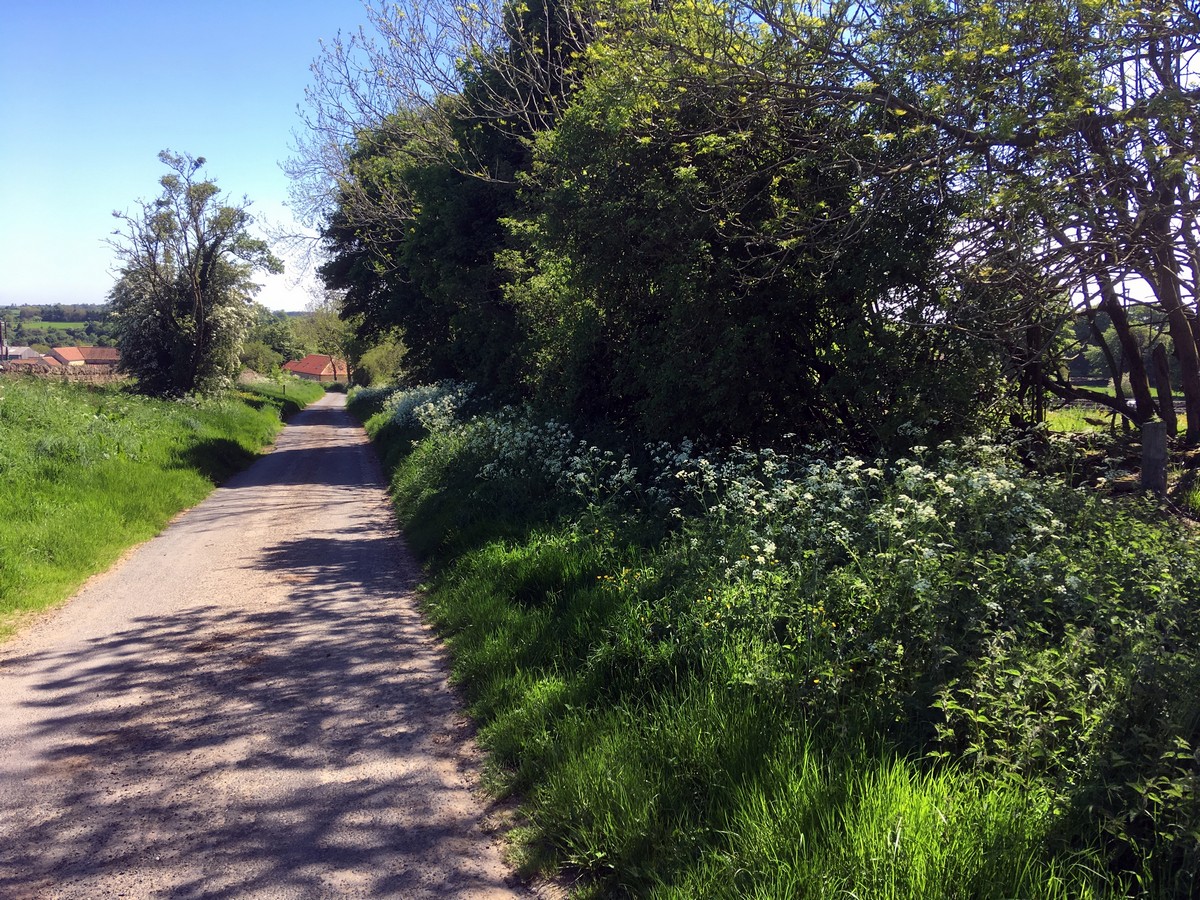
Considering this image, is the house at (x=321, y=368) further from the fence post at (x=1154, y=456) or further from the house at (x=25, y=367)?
the fence post at (x=1154, y=456)

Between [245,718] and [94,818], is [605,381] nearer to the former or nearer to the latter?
[245,718]

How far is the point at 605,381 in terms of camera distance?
38.9ft

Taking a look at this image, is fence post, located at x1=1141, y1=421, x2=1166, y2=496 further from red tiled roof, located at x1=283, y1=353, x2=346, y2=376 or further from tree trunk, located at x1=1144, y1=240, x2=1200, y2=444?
red tiled roof, located at x1=283, y1=353, x2=346, y2=376

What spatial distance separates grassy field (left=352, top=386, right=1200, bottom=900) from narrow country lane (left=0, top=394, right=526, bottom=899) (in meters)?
0.45

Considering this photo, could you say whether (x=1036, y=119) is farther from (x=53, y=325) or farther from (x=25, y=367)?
(x=53, y=325)

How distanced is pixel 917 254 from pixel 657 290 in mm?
3048

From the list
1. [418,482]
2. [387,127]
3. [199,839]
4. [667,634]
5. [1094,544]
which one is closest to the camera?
[199,839]

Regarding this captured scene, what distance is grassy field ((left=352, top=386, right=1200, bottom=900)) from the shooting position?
2.85 m

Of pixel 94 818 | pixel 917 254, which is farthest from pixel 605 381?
pixel 94 818

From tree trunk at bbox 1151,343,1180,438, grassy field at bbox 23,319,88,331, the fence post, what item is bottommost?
the fence post

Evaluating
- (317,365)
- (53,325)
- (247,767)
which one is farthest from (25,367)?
(53,325)

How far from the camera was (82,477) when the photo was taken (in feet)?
39.6

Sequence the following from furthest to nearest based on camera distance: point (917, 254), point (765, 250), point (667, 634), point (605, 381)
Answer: point (605, 381) < point (765, 250) < point (917, 254) < point (667, 634)

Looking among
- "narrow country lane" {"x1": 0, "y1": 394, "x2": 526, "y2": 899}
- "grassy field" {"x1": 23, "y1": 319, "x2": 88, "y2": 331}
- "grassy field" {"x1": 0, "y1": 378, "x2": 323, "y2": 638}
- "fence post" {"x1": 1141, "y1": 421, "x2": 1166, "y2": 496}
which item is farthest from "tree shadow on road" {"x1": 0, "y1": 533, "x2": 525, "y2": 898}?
"grassy field" {"x1": 23, "y1": 319, "x2": 88, "y2": 331}
